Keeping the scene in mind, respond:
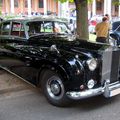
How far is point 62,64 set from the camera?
570 cm

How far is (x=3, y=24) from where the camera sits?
8.52 meters

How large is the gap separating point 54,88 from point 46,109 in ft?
1.43

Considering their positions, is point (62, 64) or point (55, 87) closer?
point (62, 64)

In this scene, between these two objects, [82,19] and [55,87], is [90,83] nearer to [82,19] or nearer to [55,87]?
[55,87]

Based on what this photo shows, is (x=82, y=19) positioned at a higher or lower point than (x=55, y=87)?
higher

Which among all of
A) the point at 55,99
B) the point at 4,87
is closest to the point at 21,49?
the point at 4,87

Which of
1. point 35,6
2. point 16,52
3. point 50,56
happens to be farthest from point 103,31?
point 35,6

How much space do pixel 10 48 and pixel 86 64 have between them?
2519mm

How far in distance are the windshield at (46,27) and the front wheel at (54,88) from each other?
1.57 m

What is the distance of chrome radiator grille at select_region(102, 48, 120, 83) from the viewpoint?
19.2 feet

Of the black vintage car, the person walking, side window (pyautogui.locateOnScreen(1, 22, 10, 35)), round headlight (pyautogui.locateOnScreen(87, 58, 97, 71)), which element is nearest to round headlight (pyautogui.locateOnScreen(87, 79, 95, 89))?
the black vintage car

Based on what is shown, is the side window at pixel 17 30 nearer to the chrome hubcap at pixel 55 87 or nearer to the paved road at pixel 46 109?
the paved road at pixel 46 109

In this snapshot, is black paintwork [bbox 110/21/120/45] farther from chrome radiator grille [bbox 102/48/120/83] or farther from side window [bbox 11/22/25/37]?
chrome radiator grille [bbox 102/48/120/83]

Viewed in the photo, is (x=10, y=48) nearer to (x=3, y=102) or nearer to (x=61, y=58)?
(x=3, y=102)
